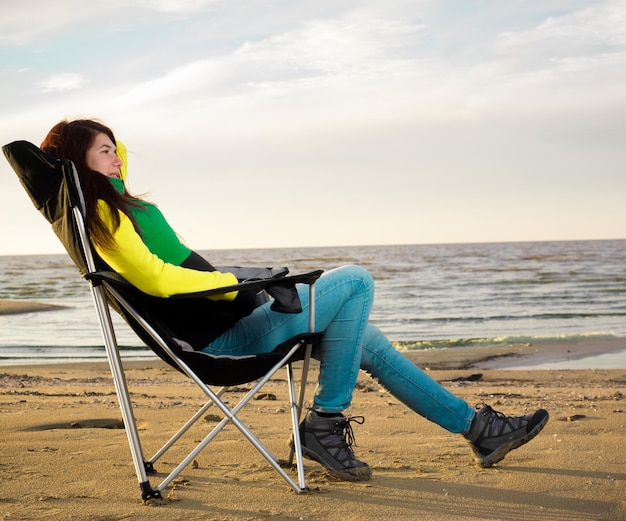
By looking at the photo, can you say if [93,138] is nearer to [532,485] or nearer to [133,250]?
[133,250]

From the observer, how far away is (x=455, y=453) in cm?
312

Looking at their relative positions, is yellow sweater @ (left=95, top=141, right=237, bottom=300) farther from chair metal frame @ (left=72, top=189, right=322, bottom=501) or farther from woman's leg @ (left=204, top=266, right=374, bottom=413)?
woman's leg @ (left=204, top=266, right=374, bottom=413)

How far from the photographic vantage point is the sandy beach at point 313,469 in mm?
2375

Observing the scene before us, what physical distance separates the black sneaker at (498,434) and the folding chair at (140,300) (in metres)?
0.75

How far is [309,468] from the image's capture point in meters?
2.94

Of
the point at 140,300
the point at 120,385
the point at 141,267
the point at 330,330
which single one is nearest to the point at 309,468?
the point at 330,330

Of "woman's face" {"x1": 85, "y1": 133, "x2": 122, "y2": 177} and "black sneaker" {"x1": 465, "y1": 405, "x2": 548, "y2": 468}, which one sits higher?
"woman's face" {"x1": 85, "y1": 133, "x2": 122, "y2": 177}

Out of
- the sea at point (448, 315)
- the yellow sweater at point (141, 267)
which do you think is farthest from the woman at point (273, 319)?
the sea at point (448, 315)

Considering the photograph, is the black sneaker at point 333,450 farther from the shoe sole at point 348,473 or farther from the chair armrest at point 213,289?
the chair armrest at point 213,289

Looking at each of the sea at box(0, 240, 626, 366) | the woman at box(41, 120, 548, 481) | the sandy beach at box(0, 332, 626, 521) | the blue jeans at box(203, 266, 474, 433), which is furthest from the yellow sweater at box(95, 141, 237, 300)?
the sea at box(0, 240, 626, 366)

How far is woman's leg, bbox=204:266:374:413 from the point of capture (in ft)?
8.52

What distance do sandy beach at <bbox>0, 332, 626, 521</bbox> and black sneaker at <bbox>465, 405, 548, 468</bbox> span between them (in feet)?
0.22

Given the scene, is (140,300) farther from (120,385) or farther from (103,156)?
(103,156)

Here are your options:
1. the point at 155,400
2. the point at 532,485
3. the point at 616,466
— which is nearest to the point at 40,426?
A: the point at 155,400
